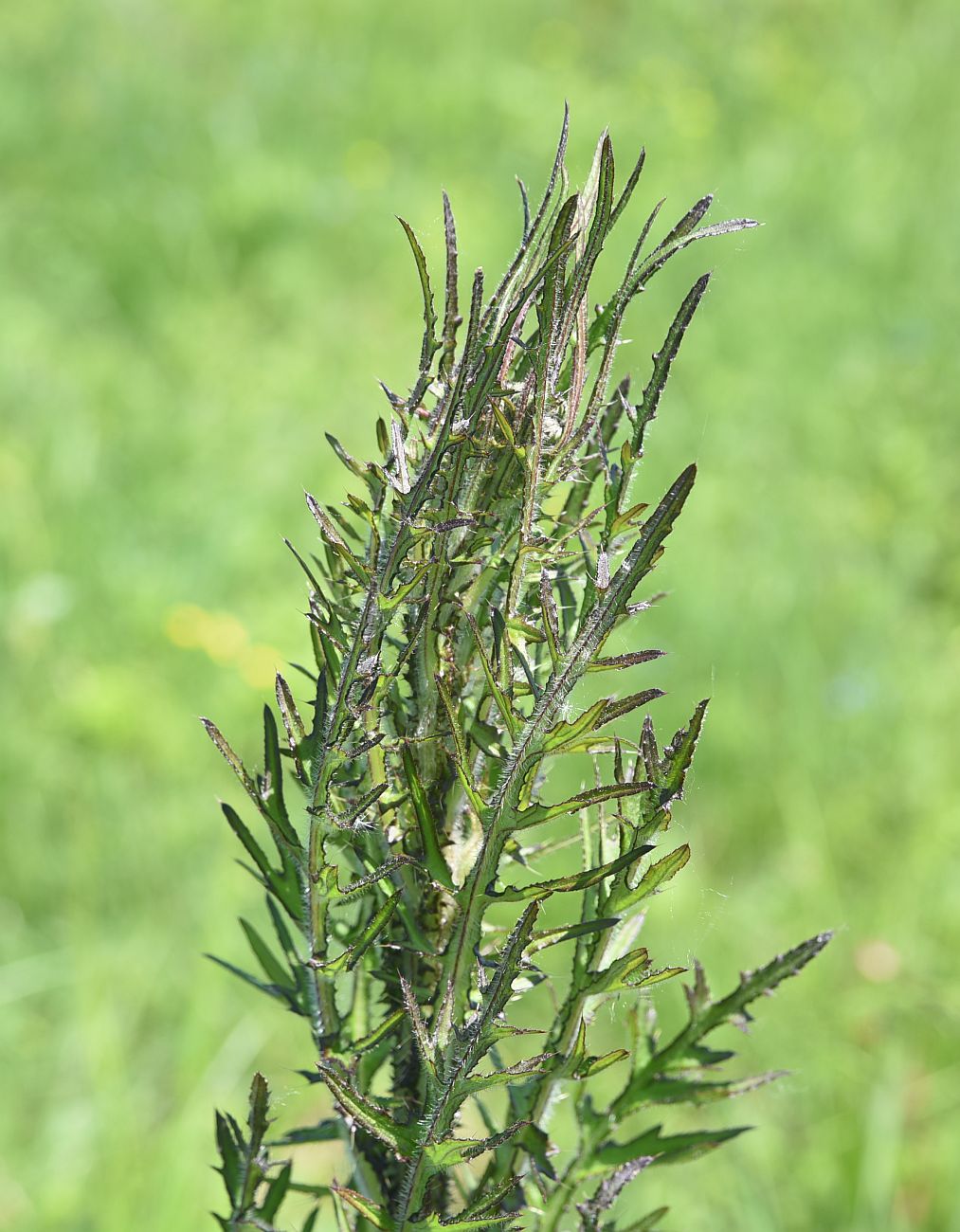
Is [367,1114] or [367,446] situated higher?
[367,446]

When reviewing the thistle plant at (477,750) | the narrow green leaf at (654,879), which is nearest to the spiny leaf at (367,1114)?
the thistle plant at (477,750)

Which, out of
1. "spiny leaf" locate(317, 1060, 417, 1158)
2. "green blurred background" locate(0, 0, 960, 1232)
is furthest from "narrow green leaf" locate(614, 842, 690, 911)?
"green blurred background" locate(0, 0, 960, 1232)

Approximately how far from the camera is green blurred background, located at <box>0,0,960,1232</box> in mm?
2104

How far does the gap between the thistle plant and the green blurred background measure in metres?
0.59

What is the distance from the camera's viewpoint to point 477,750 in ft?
1.78

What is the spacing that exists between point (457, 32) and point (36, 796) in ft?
14.3

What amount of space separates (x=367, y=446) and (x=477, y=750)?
2924 mm

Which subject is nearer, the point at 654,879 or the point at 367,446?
the point at 654,879

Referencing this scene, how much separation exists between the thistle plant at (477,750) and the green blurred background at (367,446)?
59 cm

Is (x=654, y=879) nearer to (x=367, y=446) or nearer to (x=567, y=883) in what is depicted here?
(x=567, y=883)

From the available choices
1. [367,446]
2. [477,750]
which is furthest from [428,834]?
[367,446]

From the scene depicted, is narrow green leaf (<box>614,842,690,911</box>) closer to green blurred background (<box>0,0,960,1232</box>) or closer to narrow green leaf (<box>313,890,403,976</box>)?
narrow green leaf (<box>313,890,403,976</box>)

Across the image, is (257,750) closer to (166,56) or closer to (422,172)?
(422,172)

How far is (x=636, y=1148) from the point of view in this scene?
24.0 inches
